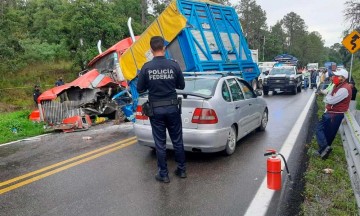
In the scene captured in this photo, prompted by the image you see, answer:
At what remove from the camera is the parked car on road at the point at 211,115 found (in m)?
5.93

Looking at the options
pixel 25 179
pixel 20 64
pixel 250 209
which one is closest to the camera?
pixel 250 209

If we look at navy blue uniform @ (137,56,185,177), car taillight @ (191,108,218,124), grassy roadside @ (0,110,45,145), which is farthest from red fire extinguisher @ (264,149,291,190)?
grassy roadside @ (0,110,45,145)

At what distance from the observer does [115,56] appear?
46.4 feet

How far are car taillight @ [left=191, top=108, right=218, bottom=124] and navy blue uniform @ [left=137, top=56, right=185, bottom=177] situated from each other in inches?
31.1

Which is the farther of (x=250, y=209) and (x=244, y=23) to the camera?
(x=244, y=23)

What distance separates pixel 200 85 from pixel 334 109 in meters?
2.49

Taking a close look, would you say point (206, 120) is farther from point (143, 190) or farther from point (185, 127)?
point (143, 190)

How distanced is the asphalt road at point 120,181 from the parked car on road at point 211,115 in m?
0.36

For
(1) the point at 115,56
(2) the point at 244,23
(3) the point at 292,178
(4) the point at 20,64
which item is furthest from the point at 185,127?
(2) the point at 244,23

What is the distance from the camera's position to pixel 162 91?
197 inches

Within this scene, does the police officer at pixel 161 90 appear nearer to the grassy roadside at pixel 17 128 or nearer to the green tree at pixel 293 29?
the grassy roadside at pixel 17 128

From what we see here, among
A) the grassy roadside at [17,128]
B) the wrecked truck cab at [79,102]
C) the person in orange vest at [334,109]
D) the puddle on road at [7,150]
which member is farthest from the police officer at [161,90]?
the grassy roadside at [17,128]

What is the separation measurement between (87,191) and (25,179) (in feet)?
4.45

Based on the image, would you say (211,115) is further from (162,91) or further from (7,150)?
(7,150)
